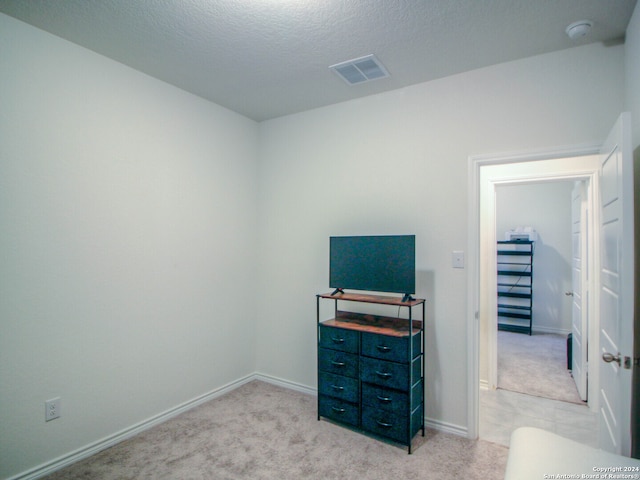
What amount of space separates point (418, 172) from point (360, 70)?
0.88 meters

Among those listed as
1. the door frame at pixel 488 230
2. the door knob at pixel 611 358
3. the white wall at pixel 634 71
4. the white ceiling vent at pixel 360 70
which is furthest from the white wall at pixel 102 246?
the white wall at pixel 634 71

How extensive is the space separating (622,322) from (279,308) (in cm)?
270

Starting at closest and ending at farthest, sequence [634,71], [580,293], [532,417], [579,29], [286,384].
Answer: [634,71], [579,29], [532,417], [580,293], [286,384]

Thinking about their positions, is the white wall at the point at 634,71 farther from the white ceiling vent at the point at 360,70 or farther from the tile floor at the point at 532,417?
the tile floor at the point at 532,417

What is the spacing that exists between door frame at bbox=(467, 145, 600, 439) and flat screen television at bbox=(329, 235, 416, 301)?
458mm

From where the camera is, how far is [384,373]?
2.47 metres

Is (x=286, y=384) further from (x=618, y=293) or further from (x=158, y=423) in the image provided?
(x=618, y=293)

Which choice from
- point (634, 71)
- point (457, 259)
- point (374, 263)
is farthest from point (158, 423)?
point (634, 71)

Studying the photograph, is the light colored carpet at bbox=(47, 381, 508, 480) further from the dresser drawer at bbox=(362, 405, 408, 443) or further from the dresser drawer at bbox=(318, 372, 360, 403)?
the dresser drawer at bbox=(318, 372, 360, 403)

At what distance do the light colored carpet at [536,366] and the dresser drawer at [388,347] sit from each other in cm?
188

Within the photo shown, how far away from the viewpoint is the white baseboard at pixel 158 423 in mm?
2146

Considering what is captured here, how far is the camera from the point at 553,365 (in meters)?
4.30

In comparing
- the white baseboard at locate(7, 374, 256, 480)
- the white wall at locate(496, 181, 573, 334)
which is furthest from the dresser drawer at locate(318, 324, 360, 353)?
the white wall at locate(496, 181, 573, 334)

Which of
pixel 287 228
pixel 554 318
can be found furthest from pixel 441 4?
pixel 554 318
